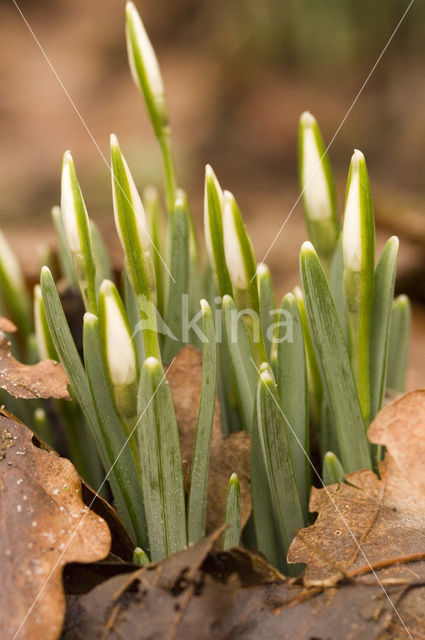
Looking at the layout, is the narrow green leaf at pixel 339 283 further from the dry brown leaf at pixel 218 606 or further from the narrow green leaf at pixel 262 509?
the dry brown leaf at pixel 218 606

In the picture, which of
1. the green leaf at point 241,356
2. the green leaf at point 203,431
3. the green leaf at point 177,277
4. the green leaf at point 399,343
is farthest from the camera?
the green leaf at point 399,343

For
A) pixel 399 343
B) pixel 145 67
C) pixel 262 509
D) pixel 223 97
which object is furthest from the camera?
pixel 223 97

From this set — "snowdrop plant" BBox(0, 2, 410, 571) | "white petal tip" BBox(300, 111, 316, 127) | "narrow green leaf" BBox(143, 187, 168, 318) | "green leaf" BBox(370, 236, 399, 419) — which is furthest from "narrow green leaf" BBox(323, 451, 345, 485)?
"white petal tip" BBox(300, 111, 316, 127)

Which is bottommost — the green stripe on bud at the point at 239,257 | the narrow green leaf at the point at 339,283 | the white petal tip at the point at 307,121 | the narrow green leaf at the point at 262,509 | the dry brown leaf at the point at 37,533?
the narrow green leaf at the point at 262,509

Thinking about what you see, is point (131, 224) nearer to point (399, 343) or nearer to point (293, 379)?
point (293, 379)

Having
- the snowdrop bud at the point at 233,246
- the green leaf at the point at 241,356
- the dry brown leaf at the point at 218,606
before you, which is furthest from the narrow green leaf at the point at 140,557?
the snowdrop bud at the point at 233,246

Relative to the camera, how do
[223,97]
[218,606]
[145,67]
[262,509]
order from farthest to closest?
[223,97], [145,67], [262,509], [218,606]

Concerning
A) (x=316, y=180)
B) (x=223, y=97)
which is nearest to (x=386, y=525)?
(x=316, y=180)
